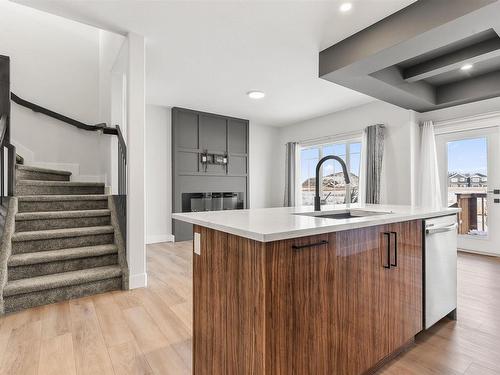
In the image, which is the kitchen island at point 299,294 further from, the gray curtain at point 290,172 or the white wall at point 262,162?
the white wall at point 262,162

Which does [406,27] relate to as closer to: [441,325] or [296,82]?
[296,82]

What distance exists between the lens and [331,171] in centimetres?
607

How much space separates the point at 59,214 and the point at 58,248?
0.38 meters

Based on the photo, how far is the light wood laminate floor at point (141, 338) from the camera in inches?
61.9

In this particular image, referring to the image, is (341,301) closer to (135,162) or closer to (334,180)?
(135,162)

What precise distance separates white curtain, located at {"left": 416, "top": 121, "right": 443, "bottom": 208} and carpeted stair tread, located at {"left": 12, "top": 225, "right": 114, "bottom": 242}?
15.6 ft

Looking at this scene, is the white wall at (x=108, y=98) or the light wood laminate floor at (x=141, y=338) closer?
the light wood laminate floor at (x=141, y=338)

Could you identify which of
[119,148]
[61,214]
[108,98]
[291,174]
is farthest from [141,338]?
[291,174]

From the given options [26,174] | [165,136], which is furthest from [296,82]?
[26,174]

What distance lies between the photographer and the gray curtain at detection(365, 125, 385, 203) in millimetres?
4812

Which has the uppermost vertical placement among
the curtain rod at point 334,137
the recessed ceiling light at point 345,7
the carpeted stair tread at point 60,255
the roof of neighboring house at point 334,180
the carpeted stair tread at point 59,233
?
the recessed ceiling light at point 345,7

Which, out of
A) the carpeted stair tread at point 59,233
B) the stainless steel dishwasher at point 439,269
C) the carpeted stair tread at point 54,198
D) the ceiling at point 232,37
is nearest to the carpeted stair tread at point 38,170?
the carpeted stair tread at point 54,198

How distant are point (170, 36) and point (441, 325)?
3.57 metres

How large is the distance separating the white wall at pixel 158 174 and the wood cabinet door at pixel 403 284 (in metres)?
4.35
